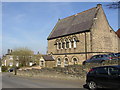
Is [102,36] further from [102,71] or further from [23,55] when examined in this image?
[23,55]

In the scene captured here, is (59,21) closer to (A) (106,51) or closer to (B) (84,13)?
(B) (84,13)

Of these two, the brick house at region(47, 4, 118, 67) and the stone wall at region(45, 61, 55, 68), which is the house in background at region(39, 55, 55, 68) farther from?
the brick house at region(47, 4, 118, 67)

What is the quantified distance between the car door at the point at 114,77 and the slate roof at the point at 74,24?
67.0ft

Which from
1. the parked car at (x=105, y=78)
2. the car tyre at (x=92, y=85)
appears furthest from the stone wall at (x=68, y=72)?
the parked car at (x=105, y=78)

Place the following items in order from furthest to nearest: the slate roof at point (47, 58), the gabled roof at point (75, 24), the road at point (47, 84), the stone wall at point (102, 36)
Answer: the slate roof at point (47, 58) → the gabled roof at point (75, 24) → the stone wall at point (102, 36) → the road at point (47, 84)

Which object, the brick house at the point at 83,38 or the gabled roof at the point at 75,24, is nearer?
the brick house at the point at 83,38

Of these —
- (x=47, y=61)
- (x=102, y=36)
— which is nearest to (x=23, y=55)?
(x=47, y=61)

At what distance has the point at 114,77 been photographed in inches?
381

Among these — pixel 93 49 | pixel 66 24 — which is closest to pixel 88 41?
pixel 93 49

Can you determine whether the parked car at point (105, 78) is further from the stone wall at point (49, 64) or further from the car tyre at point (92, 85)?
the stone wall at point (49, 64)

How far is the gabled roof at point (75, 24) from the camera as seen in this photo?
31991 mm

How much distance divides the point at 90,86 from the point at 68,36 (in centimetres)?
2345

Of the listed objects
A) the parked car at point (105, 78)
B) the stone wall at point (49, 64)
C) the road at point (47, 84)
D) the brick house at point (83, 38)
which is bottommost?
the road at point (47, 84)

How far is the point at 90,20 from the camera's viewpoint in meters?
31.8
